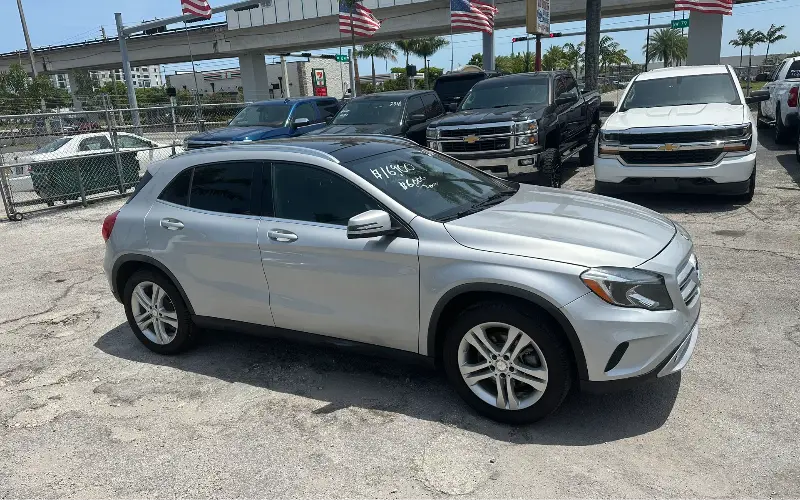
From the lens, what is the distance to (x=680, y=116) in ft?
27.9

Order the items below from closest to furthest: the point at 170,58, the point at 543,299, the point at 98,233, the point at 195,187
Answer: the point at 543,299, the point at 195,187, the point at 98,233, the point at 170,58

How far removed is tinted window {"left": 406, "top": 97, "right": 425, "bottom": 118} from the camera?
11.7 meters

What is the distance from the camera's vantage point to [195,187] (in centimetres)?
466

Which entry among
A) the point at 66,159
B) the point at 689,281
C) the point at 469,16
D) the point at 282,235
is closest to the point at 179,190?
the point at 282,235

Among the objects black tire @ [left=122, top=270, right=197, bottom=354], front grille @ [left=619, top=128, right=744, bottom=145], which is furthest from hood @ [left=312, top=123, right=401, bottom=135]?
black tire @ [left=122, top=270, right=197, bottom=354]

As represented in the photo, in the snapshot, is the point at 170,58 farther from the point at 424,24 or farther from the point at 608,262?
the point at 608,262

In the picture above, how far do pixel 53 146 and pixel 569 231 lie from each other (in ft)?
40.5

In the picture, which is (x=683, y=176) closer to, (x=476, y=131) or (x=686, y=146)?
(x=686, y=146)

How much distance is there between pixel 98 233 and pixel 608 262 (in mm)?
8967

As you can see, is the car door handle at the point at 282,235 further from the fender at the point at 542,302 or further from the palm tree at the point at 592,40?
the palm tree at the point at 592,40

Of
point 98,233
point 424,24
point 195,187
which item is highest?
point 424,24

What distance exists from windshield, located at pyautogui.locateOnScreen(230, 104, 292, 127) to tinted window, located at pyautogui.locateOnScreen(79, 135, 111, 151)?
8.72 ft

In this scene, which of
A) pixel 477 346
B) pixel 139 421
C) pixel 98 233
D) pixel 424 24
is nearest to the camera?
pixel 477 346

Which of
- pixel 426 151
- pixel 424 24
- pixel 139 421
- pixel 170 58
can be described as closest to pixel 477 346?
pixel 426 151
